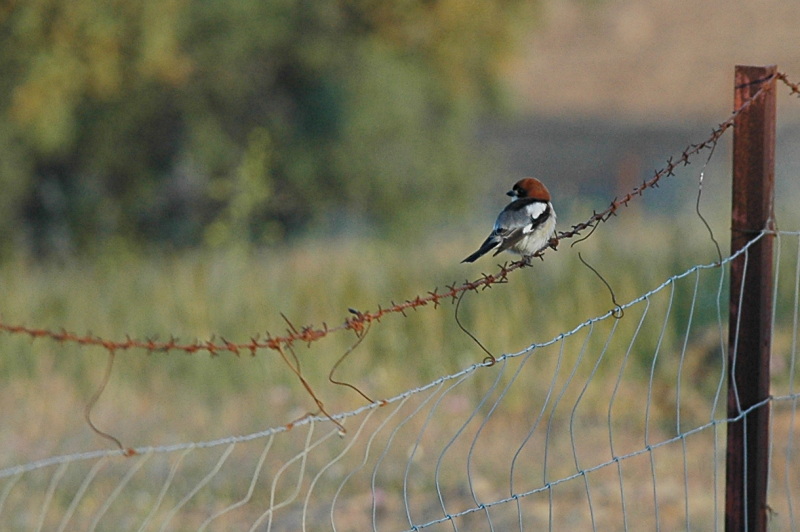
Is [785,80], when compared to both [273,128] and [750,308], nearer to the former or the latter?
[750,308]

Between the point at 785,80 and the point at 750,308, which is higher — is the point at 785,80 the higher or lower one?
the higher one

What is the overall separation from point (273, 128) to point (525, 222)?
1122 cm

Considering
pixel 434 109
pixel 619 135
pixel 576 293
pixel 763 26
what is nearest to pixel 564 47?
pixel 763 26

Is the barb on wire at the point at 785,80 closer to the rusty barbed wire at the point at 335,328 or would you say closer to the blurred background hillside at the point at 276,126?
the rusty barbed wire at the point at 335,328

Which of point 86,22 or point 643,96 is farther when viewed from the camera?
point 643,96

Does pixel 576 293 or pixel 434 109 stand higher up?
pixel 434 109

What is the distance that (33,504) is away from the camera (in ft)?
18.7

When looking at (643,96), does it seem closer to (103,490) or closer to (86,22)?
(86,22)

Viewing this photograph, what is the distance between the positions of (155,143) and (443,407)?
9.49 m

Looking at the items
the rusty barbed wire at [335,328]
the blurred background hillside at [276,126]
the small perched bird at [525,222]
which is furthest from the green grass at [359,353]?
the blurred background hillside at [276,126]

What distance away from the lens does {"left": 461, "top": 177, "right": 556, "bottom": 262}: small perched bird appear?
4.32 m

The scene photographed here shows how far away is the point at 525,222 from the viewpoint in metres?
4.32

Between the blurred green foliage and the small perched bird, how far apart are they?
9.58 meters

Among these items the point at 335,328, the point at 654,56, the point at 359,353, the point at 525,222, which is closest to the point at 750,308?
the point at 525,222
